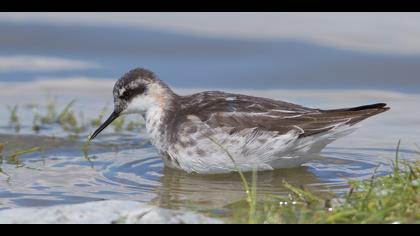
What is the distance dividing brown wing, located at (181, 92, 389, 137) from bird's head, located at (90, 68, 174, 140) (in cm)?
67

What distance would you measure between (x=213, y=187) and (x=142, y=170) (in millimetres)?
1097

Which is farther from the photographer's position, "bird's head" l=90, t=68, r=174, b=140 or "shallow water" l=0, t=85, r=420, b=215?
"bird's head" l=90, t=68, r=174, b=140

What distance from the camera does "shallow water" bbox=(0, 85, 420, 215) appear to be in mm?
8406

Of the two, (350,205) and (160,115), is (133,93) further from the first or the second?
(350,205)

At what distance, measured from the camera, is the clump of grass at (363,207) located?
6141 millimetres

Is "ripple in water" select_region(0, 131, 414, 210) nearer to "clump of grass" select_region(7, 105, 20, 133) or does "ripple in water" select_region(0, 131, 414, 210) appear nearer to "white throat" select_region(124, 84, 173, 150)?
"white throat" select_region(124, 84, 173, 150)

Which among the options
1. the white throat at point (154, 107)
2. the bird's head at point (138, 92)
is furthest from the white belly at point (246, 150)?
the bird's head at point (138, 92)

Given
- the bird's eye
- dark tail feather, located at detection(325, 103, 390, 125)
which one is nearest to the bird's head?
the bird's eye

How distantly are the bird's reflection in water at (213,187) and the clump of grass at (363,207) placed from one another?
0.95 metres

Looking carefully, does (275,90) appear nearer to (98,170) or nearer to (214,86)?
(214,86)

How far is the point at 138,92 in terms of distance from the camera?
10180 mm

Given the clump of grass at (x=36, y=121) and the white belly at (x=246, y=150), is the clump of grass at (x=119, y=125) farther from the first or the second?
the white belly at (x=246, y=150)

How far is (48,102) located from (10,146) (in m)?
2.23
